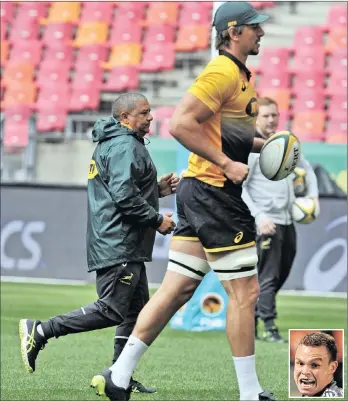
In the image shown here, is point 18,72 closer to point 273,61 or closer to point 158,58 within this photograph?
point 158,58

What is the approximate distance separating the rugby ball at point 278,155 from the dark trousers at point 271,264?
3.62 meters

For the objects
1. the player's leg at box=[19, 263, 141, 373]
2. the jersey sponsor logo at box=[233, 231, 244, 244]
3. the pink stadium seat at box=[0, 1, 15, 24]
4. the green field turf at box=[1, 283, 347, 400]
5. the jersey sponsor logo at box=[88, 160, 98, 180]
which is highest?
the pink stadium seat at box=[0, 1, 15, 24]

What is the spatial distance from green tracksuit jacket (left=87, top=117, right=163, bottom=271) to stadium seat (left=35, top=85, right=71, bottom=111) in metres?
13.2

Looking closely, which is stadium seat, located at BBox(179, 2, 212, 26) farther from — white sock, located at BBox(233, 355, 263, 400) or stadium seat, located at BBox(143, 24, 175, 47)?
white sock, located at BBox(233, 355, 263, 400)

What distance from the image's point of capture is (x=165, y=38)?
2045 centimetres

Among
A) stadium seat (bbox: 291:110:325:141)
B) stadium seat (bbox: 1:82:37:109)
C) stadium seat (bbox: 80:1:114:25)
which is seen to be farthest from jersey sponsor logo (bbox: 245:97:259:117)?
stadium seat (bbox: 80:1:114:25)

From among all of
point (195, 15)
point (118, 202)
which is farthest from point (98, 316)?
point (195, 15)

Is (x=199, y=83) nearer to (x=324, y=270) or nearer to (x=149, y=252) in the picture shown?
(x=149, y=252)

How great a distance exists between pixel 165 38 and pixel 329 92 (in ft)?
11.2

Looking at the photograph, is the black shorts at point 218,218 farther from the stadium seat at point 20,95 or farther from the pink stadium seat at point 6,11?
the pink stadium seat at point 6,11

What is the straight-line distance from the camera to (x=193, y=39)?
19.9 meters

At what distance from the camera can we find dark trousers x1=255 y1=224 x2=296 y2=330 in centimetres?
900

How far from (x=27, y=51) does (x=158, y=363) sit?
13.7 meters

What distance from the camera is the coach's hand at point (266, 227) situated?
8453 millimetres
